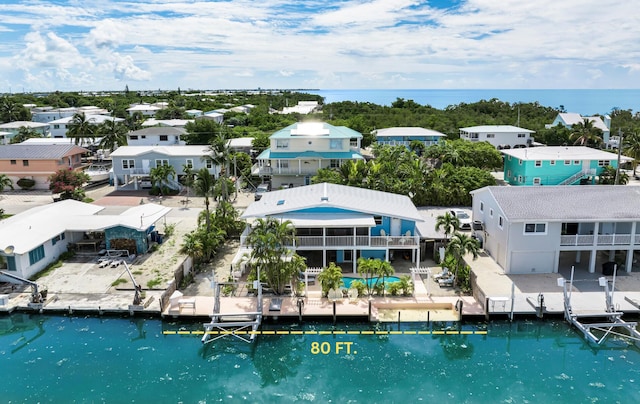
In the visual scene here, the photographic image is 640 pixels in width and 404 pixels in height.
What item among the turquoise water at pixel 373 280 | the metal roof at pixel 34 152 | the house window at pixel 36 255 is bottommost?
the turquoise water at pixel 373 280

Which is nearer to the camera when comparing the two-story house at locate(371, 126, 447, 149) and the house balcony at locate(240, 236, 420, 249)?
the house balcony at locate(240, 236, 420, 249)

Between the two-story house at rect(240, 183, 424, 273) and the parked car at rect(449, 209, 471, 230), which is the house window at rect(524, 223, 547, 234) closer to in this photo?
the two-story house at rect(240, 183, 424, 273)

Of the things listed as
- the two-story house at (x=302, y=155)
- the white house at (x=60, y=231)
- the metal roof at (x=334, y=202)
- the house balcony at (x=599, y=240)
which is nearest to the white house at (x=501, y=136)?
the two-story house at (x=302, y=155)

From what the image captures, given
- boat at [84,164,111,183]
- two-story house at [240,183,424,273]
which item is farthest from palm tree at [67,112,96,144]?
two-story house at [240,183,424,273]

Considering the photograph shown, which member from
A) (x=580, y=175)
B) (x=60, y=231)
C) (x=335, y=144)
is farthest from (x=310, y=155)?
(x=580, y=175)

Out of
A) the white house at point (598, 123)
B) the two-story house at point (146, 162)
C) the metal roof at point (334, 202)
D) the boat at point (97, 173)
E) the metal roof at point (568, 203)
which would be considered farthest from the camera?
the white house at point (598, 123)

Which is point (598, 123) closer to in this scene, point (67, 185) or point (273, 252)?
point (273, 252)

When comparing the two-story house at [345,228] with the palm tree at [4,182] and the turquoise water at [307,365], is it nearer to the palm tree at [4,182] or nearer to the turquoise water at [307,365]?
the turquoise water at [307,365]
